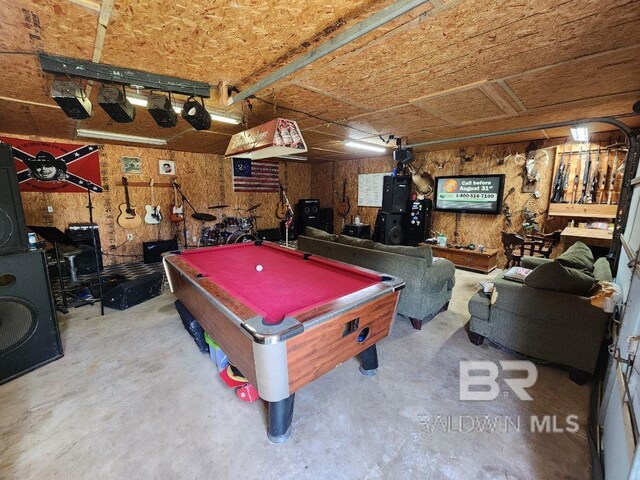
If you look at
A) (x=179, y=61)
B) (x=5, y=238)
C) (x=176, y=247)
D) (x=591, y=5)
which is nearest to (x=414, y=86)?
(x=591, y=5)

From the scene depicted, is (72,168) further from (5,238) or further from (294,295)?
(294,295)

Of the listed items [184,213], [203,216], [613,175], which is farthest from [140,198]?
[613,175]

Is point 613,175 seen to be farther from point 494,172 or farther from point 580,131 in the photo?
point 494,172

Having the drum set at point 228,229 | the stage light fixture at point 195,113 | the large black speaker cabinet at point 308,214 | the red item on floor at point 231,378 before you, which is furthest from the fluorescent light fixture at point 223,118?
the large black speaker cabinet at point 308,214

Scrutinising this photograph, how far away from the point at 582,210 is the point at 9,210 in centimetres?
690

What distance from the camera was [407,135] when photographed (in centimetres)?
437

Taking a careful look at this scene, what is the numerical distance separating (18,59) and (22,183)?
4.00 metres

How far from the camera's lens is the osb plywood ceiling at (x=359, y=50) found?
4.47 ft

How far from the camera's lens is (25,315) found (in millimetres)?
2137

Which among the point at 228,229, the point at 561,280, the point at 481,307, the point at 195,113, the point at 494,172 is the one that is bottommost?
the point at 481,307

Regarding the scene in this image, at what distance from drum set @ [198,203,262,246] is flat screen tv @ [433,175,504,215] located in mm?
4300

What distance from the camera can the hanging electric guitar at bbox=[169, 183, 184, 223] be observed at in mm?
5969

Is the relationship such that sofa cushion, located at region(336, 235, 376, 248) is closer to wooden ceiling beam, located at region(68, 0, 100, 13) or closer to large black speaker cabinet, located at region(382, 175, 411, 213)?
large black speaker cabinet, located at region(382, 175, 411, 213)

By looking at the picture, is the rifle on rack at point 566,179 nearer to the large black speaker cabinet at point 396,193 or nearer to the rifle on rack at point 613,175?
the rifle on rack at point 613,175
